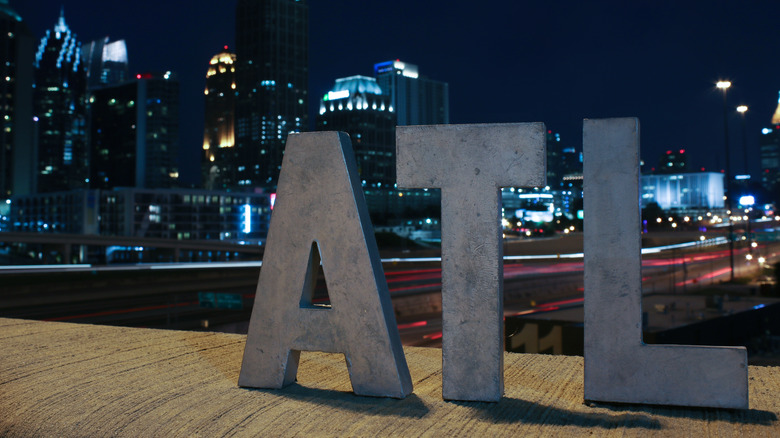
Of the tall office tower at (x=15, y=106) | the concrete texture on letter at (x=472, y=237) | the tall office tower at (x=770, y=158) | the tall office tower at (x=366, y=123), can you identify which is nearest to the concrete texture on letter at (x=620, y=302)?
the concrete texture on letter at (x=472, y=237)

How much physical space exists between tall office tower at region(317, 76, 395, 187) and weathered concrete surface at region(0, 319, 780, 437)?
12423 cm

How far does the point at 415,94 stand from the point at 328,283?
527 ft

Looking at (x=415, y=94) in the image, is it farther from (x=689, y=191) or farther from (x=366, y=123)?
(x=689, y=191)

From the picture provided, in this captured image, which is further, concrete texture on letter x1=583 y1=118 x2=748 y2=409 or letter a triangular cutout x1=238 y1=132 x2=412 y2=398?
letter a triangular cutout x1=238 y1=132 x2=412 y2=398

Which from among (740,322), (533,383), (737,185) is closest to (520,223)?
(737,185)

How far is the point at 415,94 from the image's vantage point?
162375 mm

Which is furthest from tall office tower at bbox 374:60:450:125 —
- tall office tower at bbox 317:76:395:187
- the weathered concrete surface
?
the weathered concrete surface

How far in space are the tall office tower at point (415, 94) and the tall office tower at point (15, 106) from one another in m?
85.5

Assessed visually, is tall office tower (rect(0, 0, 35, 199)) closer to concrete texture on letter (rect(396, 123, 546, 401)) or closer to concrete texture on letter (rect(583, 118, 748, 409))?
concrete texture on letter (rect(396, 123, 546, 401))

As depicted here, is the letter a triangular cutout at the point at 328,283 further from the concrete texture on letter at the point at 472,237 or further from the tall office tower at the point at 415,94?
→ the tall office tower at the point at 415,94

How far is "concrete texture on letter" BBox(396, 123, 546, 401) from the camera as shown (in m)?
4.82

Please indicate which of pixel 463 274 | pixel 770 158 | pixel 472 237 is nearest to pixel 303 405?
pixel 463 274

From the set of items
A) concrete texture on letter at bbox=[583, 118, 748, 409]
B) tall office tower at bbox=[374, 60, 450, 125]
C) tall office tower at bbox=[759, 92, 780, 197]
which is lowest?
concrete texture on letter at bbox=[583, 118, 748, 409]

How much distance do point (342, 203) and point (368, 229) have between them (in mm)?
292
